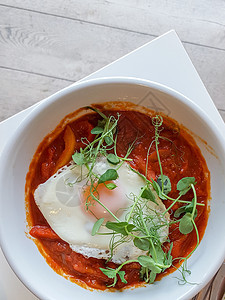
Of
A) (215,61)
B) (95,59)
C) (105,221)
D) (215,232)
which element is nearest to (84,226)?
(105,221)

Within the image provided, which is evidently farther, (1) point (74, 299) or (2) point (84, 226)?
(2) point (84, 226)

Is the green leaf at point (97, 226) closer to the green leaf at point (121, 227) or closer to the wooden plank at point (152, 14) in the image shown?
the green leaf at point (121, 227)

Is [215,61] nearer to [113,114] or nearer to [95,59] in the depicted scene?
Answer: [95,59]

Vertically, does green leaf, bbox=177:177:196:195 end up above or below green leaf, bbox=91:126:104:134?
above

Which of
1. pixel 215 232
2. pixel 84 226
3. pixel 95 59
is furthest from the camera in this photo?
pixel 95 59

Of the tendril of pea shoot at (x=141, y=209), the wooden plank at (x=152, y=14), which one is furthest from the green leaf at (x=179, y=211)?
the wooden plank at (x=152, y=14)

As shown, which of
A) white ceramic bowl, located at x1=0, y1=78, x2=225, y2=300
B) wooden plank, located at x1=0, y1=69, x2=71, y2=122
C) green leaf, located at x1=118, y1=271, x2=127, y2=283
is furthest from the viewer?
wooden plank, located at x1=0, y1=69, x2=71, y2=122

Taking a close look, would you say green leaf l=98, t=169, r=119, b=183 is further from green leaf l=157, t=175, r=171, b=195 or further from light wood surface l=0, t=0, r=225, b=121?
light wood surface l=0, t=0, r=225, b=121

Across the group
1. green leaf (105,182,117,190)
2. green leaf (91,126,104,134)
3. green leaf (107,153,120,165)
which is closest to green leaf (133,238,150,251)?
green leaf (105,182,117,190)
